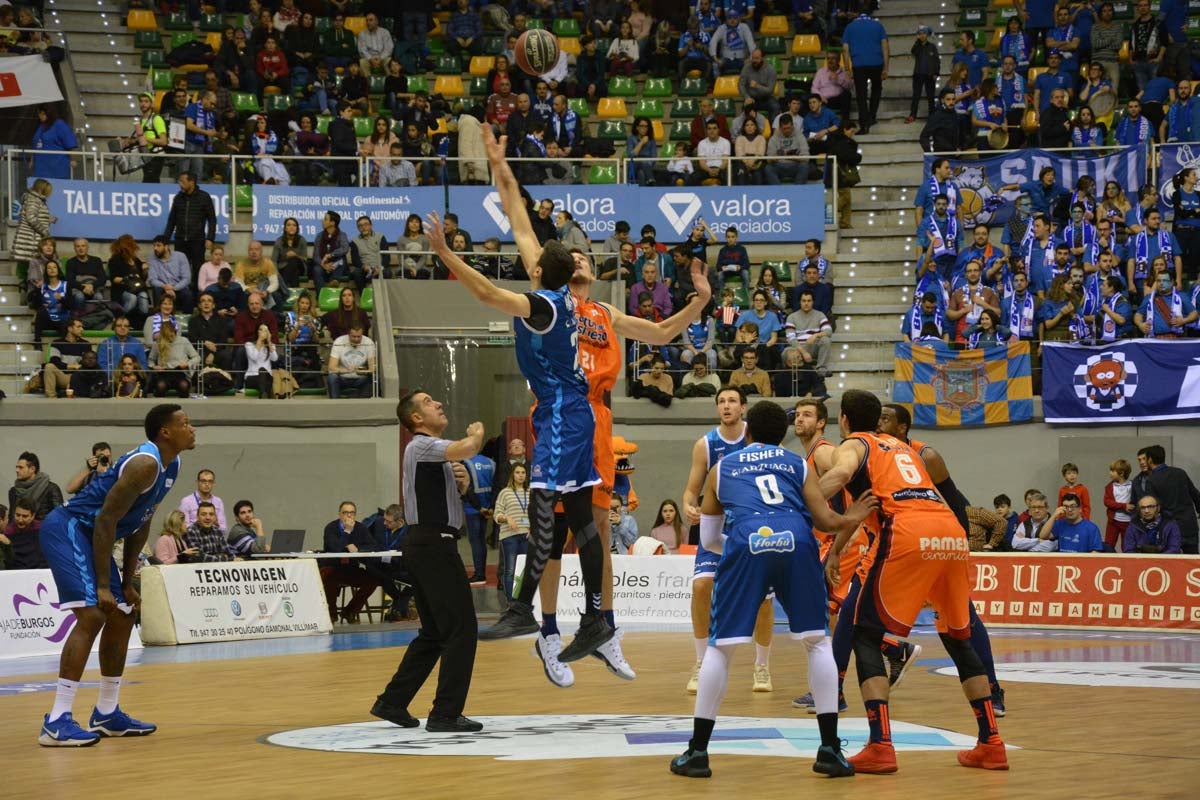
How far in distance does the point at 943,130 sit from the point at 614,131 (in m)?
6.09

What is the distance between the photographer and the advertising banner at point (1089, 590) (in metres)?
18.2

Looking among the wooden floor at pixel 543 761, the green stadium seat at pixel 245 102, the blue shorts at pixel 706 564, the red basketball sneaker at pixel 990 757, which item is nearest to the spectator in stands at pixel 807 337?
the wooden floor at pixel 543 761

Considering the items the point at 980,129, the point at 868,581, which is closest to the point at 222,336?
the point at 980,129

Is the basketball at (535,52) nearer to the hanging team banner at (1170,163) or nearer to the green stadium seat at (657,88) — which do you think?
the hanging team banner at (1170,163)

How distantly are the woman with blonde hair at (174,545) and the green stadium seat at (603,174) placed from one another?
10.9 m

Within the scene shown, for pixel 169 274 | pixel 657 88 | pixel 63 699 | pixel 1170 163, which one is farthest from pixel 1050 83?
pixel 63 699

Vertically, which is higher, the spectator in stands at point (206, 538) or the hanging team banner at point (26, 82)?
the hanging team banner at point (26, 82)

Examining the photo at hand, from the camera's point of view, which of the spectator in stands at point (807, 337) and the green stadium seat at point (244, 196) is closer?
the spectator in stands at point (807, 337)

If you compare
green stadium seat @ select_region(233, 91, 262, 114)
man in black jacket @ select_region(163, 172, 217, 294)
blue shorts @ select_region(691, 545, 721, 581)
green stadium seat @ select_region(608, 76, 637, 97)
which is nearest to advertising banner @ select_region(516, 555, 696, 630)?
blue shorts @ select_region(691, 545, 721, 581)

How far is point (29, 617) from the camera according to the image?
16922 millimetres

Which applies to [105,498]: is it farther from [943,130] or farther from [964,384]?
[943,130]

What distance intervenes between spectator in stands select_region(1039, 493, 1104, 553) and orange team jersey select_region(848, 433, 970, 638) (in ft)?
39.1

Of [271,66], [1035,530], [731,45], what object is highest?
[731,45]

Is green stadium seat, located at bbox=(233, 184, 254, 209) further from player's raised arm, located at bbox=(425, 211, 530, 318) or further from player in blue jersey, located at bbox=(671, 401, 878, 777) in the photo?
player in blue jersey, located at bbox=(671, 401, 878, 777)
